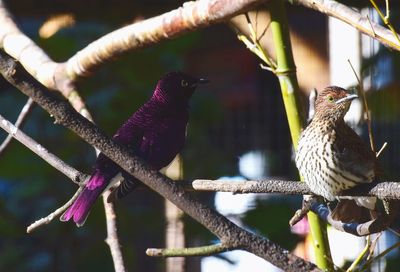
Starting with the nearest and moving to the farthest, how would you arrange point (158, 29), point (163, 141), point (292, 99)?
point (163, 141), point (292, 99), point (158, 29)

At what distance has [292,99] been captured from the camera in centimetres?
139

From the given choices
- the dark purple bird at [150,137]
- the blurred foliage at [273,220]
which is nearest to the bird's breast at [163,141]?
the dark purple bird at [150,137]

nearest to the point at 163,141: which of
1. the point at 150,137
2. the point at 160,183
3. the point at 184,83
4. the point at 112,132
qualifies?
the point at 150,137

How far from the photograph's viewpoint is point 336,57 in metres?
3.10

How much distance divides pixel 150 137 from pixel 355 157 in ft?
1.00

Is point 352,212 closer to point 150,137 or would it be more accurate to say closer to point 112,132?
point 150,137

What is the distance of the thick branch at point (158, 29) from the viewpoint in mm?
1431

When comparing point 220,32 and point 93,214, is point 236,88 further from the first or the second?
point 93,214

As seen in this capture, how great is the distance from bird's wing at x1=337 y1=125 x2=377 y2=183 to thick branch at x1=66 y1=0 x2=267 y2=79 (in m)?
0.25

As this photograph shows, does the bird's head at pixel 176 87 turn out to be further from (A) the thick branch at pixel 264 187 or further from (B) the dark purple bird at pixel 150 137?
(A) the thick branch at pixel 264 187

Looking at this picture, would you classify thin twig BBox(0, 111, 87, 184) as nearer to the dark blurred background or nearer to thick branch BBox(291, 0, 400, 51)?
thick branch BBox(291, 0, 400, 51)

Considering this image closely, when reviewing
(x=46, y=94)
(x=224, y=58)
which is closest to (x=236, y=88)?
(x=224, y=58)

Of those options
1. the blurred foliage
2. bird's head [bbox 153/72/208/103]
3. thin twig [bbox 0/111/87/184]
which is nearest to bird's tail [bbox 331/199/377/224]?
bird's head [bbox 153/72/208/103]

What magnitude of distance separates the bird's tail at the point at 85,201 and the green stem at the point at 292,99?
34cm
